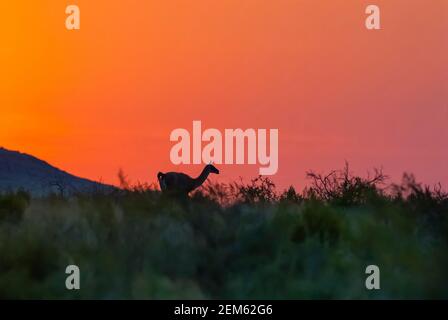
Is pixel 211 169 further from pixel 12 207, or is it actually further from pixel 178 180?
pixel 12 207

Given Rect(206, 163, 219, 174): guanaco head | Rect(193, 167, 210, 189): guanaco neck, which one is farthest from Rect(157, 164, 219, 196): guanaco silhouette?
Rect(206, 163, 219, 174): guanaco head

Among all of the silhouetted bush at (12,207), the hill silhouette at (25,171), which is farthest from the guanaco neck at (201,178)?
the hill silhouette at (25,171)

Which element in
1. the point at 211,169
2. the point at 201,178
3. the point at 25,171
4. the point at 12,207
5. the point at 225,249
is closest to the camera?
the point at 225,249

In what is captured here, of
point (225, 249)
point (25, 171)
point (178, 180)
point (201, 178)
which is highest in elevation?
point (25, 171)

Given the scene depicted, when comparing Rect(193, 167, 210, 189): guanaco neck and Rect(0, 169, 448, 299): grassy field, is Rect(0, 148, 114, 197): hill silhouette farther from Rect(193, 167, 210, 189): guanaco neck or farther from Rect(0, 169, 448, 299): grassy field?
Rect(0, 169, 448, 299): grassy field

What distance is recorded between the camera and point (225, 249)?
63.4ft

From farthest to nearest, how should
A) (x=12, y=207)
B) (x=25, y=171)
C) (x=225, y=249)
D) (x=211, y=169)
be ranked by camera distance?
(x=25, y=171) → (x=211, y=169) → (x=12, y=207) → (x=225, y=249)

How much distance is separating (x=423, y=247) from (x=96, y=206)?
19.6ft

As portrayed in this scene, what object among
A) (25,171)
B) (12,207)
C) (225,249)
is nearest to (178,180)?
(12,207)

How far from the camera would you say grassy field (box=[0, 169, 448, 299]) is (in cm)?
1823

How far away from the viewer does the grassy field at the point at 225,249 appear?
59.8ft

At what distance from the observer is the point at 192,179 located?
31031 mm

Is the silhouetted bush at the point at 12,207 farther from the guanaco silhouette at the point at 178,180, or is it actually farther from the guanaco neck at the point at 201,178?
the guanaco neck at the point at 201,178
